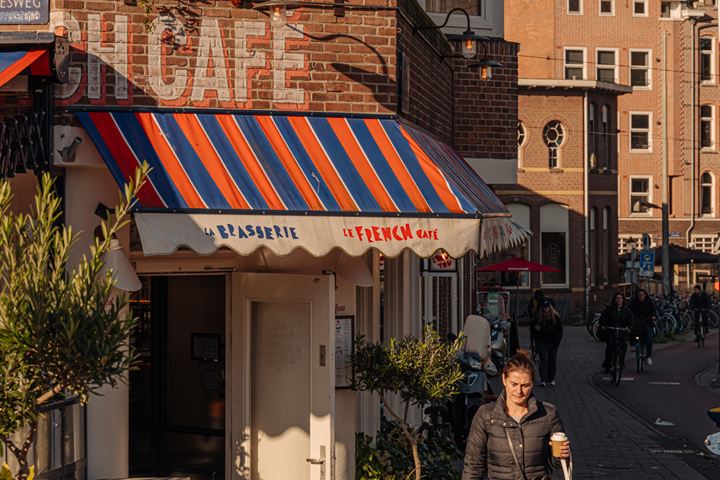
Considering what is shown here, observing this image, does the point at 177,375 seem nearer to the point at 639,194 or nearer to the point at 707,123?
the point at 639,194

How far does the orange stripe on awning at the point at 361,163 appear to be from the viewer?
10.2m

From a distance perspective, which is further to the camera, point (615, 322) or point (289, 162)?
point (615, 322)

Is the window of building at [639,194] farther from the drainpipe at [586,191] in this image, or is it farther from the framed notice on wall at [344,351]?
the framed notice on wall at [344,351]

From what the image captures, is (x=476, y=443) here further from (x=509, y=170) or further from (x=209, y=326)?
(x=509, y=170)

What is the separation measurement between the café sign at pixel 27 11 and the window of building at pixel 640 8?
5459 cm

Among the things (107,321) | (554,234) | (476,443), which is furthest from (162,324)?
(554,234)

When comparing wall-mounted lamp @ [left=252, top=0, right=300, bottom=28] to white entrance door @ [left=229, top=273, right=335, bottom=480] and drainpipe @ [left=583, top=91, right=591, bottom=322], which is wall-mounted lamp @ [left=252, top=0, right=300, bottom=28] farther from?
drainpipe @ [left=583, top=91, right=591, bottom=322]

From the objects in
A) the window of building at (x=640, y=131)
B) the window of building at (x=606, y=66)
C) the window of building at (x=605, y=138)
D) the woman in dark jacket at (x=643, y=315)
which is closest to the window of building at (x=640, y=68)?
the window of building at (x=606, y=66)

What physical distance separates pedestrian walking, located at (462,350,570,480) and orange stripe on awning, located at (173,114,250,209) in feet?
9.10

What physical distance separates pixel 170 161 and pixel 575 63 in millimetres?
52446

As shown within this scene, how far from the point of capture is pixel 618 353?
24.8 m

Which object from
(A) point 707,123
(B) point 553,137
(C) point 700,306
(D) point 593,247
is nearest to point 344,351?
(C) point 700,306

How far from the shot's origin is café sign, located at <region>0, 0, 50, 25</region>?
412 inches

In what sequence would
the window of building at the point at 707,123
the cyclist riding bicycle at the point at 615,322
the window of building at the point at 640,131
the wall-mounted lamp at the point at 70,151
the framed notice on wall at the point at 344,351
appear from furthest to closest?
the window of building at the point at 707,123
the window of building at the point at 640,131
the cyclist riding bicycle at the point at 615,322
the framed notice on wall at the point at 344,351
the wall-mounted lamp at the point at 70,151
